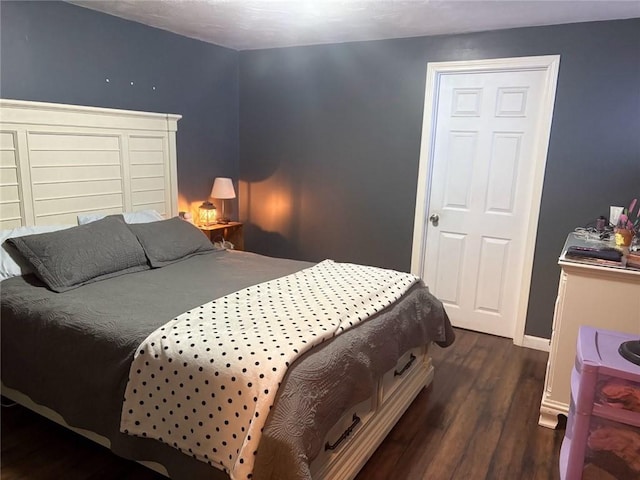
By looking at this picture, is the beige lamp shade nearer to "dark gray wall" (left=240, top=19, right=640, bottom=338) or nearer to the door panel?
"dark gray wall" (left=240, top=19, right=640, bottom=338)

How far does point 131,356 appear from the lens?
6.00ft

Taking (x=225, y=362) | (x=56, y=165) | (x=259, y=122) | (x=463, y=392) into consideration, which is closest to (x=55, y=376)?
(x=225, y=362)

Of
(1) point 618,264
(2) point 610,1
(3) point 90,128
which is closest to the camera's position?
(1) point 618,264

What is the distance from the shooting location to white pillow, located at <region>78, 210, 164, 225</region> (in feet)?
9.98

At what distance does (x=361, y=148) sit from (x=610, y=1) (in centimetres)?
192

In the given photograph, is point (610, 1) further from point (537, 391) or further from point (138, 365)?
point (138, 365)

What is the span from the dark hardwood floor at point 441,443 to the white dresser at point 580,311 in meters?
0.19

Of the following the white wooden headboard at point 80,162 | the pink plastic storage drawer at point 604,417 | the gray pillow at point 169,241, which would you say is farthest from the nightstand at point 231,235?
the pink plastic storage drawer at point 604,417

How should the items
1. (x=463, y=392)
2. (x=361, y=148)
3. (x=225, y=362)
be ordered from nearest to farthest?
(x=225, y=362) < (x=463, y=392) < (x=361, y=148)

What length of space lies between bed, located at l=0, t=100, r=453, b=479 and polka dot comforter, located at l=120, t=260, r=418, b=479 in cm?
3

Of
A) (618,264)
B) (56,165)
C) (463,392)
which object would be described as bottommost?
(463,392)

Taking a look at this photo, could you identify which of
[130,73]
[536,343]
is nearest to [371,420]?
[536,343]

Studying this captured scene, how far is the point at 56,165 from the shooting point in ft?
9.60

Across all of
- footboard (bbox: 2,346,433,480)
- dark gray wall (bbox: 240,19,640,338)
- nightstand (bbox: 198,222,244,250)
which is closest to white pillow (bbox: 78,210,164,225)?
nightstand (bbox: 198,222,244,250)
